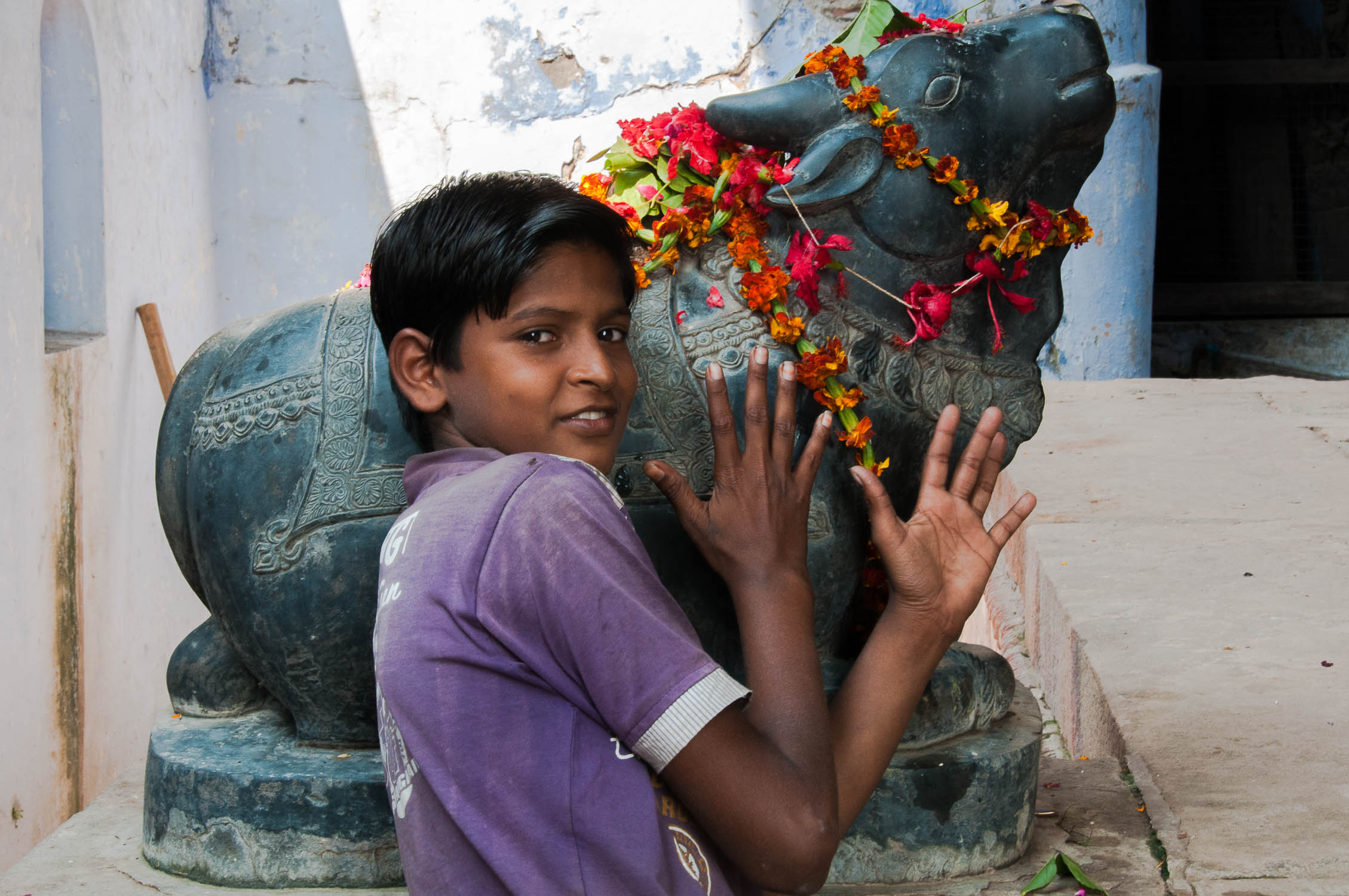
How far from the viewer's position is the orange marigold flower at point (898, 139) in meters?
1.61

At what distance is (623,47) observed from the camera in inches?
239

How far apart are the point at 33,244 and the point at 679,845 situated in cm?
379

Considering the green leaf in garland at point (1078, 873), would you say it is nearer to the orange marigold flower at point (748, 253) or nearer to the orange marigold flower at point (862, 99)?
the orange marigold flower at point (748, 253)

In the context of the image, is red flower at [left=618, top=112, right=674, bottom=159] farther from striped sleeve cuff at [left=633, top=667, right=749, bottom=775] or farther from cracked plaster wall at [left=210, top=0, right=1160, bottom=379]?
cracked plaster wall at [left=210, top=0, right=1160, bottom=379]

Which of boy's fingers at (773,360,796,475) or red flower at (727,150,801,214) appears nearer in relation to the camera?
boy's fingers at (773,360,796,475)

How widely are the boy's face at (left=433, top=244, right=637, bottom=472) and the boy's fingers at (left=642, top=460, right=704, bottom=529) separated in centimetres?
14

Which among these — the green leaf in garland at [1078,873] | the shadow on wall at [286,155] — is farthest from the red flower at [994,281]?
the shadow on wall at [286,155]

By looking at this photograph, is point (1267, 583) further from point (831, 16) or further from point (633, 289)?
point (831, 16)

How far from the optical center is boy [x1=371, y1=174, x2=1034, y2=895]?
1.16 meters

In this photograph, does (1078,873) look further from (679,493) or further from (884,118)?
(884,118)

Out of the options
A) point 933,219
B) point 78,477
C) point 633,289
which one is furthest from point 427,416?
point 78,477

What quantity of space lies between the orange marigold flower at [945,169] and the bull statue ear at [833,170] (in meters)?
0.07

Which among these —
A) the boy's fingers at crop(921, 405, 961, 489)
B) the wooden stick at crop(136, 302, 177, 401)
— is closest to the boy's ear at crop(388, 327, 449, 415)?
the boy's fingers at crop(921, 405, 961, 489)

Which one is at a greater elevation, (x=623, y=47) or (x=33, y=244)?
(x=623, y=47)
